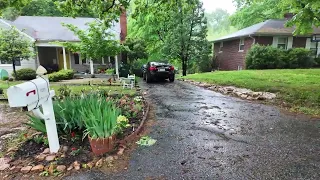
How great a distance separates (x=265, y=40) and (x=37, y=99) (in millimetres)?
19704

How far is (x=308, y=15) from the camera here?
662 centimetres

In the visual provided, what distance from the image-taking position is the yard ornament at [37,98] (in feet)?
9.70

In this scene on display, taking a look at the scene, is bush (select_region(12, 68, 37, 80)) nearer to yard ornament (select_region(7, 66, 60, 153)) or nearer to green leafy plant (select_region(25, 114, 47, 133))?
green leafy plant (select_region(25, 114, 47, 133))

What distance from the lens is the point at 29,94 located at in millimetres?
3072

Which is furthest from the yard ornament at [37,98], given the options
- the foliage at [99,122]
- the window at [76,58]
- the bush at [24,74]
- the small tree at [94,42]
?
the window at [76,58]

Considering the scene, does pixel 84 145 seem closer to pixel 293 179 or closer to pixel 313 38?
pixel 293 179

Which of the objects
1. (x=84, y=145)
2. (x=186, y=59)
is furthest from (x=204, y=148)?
(x=186, y=59)

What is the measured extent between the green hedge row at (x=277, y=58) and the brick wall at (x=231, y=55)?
2506 millimetres

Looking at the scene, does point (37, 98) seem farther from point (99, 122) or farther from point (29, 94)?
point (99, 122)

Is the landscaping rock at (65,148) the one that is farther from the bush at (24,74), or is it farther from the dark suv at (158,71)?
the bush at (24,74)

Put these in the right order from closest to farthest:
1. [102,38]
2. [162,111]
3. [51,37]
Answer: [162,111]
[102,38]
[51,37]

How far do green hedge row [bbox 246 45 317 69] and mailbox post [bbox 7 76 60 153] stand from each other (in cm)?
1672

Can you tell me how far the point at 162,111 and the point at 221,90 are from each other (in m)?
4.60

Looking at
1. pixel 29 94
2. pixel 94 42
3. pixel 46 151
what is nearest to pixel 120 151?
A: pixel 46 151
